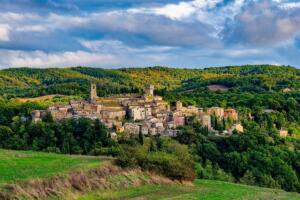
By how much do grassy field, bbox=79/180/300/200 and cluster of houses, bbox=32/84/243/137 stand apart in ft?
112

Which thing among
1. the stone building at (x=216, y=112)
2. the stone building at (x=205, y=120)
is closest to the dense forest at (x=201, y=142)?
the stone building at (x=205, y=120)

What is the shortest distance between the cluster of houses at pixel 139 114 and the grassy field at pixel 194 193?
3421 centimetres

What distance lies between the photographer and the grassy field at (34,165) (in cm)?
2133

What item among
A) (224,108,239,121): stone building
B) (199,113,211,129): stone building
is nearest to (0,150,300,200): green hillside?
(199,113,211,129): stone building

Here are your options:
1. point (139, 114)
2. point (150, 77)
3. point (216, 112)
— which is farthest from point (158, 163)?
point (150, 77)

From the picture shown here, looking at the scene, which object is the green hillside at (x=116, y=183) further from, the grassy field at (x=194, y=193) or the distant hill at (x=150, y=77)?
the distant hill at (x=150, y=77)

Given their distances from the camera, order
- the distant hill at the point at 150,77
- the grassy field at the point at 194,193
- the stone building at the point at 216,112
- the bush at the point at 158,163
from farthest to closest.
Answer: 1. the distant hill at the point at 150,77
2. the stone building at the point at 216,112
3. the bush at the point at 158,163
4. the grassy field at the point at 194,193

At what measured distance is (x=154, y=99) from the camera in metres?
89.5

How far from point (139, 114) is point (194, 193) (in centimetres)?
5237

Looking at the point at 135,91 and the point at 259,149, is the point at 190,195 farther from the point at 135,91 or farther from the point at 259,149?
the point at 135,91

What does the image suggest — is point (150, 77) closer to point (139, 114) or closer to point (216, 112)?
point (216, 112)

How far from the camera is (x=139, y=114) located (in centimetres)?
7862

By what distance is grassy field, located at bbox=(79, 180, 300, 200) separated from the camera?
77.3 ft

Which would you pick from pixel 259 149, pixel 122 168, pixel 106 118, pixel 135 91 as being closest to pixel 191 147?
pixel 259 149
